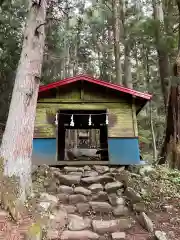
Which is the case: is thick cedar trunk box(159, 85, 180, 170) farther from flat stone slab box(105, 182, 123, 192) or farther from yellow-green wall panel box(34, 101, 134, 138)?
flat stone slab box(105, 182, 123, 192)

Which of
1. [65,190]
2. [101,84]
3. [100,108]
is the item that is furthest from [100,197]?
[101,84]

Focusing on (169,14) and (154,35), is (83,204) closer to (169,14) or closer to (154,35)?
(154,35)

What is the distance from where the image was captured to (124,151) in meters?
8.22

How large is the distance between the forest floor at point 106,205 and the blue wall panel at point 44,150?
1005 mm

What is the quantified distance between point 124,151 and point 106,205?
289 cm

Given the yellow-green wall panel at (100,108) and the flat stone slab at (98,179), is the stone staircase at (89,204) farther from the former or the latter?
the yellow-green wall panel at (100,108)

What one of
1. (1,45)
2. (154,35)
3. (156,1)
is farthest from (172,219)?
(156,1)

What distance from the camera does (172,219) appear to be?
497 cm

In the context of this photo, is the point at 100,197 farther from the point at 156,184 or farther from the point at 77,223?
the point at 156,184

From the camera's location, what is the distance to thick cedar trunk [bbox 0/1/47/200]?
5090mm

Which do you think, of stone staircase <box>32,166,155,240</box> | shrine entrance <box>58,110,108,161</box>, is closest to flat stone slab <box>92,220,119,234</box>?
stone staircase <box>32,166,155,240</box>

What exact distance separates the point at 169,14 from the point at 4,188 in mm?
8319

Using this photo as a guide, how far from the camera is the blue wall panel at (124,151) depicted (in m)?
8.16

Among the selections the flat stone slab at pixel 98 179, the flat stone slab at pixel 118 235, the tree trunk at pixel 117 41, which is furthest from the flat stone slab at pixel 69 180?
the tree trunk at pixel 117 41
